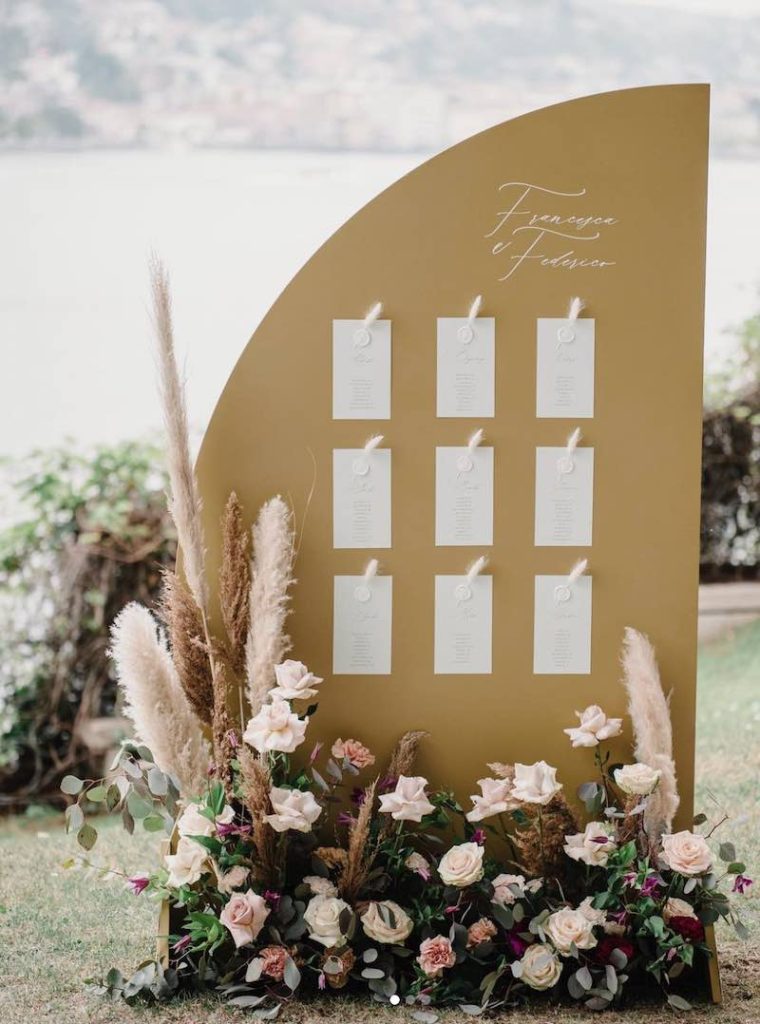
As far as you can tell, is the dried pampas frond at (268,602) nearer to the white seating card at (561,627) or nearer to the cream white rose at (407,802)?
the cream white rose at (407,802)

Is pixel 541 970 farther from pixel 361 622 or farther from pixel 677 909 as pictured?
pixel 361 622

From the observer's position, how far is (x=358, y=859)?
200 centimetres

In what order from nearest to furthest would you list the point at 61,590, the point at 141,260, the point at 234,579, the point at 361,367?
1. the point at 234,579
2. the point at 361,367
3. the point at 61,590
4. the point at 141,260

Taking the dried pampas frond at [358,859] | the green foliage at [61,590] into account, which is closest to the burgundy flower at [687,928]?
the dried pampas frond at [358,859]

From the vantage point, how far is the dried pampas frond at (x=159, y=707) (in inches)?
80.0

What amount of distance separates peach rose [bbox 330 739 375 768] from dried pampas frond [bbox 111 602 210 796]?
0.26 metres

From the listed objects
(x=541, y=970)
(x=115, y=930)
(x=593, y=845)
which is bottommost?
(x=115, y=930)

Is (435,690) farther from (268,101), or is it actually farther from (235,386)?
(268,101)

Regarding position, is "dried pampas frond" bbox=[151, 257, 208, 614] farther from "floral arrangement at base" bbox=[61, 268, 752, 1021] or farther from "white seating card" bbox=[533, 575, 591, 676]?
"white seating card" bbox=[533, 575, 591, 676]

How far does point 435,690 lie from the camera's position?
2.20 meters

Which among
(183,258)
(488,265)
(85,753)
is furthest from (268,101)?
(488,265)

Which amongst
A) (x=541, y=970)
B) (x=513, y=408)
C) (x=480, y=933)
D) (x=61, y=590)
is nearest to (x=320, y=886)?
(x=480, y=933)

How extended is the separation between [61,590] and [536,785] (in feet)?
7.70

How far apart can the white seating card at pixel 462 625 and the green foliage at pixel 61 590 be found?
1.94 meters
